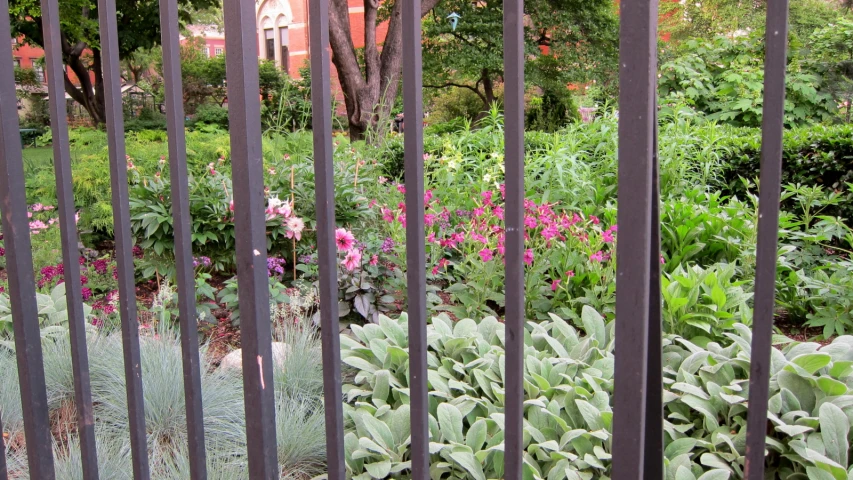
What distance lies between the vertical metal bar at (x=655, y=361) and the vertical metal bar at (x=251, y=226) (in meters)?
0.61

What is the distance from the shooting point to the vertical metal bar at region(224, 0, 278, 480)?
42.4 inches

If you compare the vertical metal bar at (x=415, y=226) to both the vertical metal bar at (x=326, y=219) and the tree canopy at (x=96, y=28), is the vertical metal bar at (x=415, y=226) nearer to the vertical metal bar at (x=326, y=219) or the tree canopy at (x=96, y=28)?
the vertical metal bar at (x=326, y=219)

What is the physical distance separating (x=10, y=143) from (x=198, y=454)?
836mm

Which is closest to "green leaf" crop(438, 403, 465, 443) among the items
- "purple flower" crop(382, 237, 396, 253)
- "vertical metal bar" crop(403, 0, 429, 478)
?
"vertical metal bar" crop(403, 0, 429, 478)

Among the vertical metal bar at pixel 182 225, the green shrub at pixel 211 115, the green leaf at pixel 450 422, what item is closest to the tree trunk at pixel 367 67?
the green shrub at pixel 211 115

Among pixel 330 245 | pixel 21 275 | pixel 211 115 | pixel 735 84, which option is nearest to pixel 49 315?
pixel 21 275

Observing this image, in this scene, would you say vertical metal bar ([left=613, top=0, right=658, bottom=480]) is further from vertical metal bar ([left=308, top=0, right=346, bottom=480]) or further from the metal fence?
vertical metal bar ([left=308, top=0, right=346, bottom=480])

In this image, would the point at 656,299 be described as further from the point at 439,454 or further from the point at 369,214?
the point at 369,214

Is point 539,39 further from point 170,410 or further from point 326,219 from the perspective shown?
point 326,219

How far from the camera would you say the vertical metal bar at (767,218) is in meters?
0.76

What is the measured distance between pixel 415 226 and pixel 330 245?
17 centimetres

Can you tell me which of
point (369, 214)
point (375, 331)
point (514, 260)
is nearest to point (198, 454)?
point (514, 260)

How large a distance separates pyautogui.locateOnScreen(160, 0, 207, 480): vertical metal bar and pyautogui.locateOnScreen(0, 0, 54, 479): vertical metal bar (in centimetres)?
49

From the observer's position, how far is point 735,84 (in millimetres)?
9742
